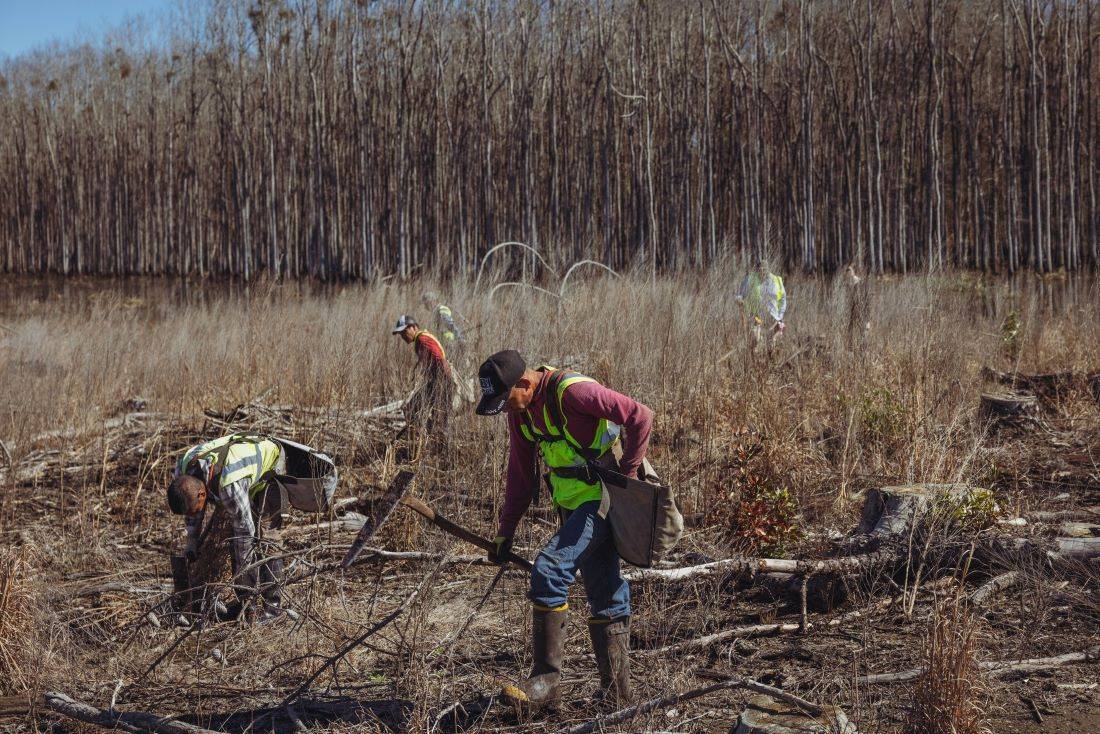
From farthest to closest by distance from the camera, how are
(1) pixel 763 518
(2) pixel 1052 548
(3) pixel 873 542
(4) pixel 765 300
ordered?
(4) pixel 765 300
(1) pixel 763 518
(3) pixel 873 542
(2) pixel 1052 548

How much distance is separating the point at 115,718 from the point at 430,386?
443 cm

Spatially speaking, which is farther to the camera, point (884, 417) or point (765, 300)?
point (765, 300)

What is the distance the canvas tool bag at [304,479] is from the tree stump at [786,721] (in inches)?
110

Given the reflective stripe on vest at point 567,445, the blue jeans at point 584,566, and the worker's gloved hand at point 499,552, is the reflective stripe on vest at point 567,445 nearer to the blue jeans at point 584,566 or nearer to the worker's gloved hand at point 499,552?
the blue jeans at point 584,566

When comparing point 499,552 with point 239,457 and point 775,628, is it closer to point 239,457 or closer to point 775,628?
point 775,628

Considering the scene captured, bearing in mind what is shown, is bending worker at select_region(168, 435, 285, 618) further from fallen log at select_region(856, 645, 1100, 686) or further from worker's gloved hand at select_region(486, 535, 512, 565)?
fallen log at select_region(856, 645, 1100, 686)

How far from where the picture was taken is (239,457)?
5.36 m

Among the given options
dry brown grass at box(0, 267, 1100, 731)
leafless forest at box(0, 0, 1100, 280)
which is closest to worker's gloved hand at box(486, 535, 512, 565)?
dry brown grass at box(0, 267, 1100, 731)

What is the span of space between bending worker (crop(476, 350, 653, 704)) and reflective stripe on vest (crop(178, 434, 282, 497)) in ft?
5.80

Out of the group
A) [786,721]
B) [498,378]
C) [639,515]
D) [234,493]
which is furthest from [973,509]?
[234,493]

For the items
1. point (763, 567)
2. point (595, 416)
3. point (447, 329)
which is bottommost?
point (763, 567)

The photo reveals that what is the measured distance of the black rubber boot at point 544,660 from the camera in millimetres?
3977

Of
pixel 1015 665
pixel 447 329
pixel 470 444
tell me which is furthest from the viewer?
pixel 447 329

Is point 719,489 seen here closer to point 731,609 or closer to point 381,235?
point 731,609
